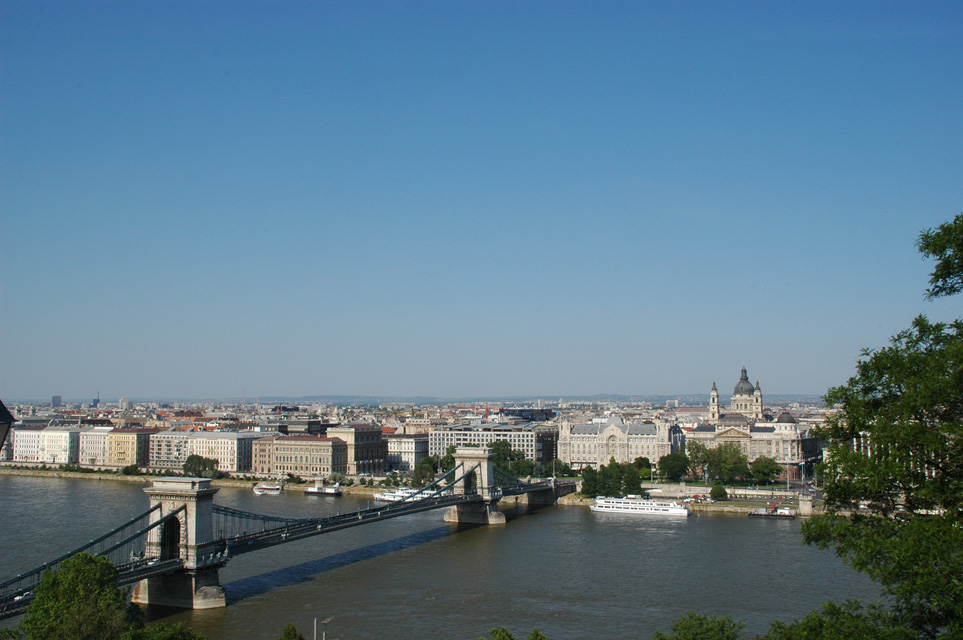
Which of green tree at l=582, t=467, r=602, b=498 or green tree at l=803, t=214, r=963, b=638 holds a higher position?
green tree at l=803, t=214, r=963, b=638

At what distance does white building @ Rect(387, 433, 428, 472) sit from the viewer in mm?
56812

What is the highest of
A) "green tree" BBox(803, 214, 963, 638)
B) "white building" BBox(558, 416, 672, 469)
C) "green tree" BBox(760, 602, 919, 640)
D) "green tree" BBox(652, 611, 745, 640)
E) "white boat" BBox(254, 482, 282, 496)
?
"green tree" BBox(803, 214, 963, 638)

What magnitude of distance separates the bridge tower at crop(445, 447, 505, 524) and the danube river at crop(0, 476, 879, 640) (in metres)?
0.71

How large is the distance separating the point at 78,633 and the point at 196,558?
6.10 m

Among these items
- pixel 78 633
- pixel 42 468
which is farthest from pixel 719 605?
pixel 42 468

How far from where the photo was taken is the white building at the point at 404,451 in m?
56.8

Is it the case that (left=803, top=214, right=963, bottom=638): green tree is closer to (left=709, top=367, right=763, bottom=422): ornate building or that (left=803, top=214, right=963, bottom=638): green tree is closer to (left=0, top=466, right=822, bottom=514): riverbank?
(left=0, top=466, right=822, bottom=514): riverbank

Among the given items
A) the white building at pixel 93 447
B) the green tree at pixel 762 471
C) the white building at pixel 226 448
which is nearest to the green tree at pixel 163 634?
the green tree at pixel 762 471

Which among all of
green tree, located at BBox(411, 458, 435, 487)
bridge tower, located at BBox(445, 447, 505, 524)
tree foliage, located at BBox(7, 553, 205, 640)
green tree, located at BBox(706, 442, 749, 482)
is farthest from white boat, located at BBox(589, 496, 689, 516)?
tree foliage, located at BBox(7, 553, 205, 640)

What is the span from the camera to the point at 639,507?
34.0 metres

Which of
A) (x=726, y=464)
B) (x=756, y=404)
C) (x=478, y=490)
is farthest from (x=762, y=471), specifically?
(x=756, y=404)

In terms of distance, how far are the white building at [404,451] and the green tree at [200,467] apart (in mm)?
11524

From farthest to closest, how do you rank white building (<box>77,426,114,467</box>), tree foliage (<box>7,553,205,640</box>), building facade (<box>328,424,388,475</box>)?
1. white building (<box>77,426,114,467</box>)
2. building facade (<box>328,424,388,475</box>)
3. tree foliage (<box>7,553,205,640</box>)

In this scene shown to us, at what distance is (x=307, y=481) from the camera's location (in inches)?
1866
